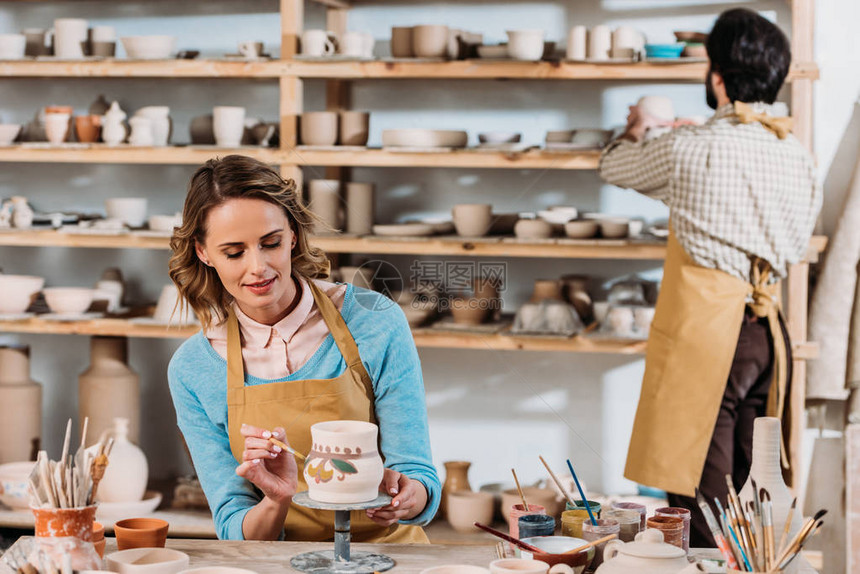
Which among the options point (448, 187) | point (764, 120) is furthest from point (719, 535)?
point (448, 187)

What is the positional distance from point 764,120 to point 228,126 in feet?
5.29

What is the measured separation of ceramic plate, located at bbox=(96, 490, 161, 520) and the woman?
56.9 inches

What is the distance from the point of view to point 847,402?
121 inches

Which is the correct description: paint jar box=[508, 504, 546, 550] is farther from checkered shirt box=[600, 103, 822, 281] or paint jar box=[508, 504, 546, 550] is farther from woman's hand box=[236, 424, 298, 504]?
checkered shirt box=[600, 103, 822, 281]

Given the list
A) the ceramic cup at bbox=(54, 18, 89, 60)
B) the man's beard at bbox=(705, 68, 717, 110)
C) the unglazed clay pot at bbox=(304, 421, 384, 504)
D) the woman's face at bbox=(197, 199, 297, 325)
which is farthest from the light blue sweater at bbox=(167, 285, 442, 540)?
the ceramic cup at bbox=(54, 18, 89, 60)

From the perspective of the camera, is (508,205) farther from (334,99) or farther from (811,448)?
(811,448)

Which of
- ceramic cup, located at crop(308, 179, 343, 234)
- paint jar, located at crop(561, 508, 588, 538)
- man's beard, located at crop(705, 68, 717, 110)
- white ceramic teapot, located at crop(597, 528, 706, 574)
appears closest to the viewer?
white ceramic teapot, located at crop(597, 528, 706, 574)

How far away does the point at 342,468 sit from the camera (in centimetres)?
130

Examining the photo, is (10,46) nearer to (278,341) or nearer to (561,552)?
(278,341)

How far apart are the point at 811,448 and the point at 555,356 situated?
87cm

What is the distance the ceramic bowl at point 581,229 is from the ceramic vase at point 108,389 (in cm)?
149

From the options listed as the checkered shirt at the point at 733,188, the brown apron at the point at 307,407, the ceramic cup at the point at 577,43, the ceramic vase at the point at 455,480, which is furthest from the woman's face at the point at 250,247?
the ceramic vase at the point at 455,480

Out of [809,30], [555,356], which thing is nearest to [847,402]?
[555,356]

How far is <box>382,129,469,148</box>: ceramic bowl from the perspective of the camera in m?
3.01
